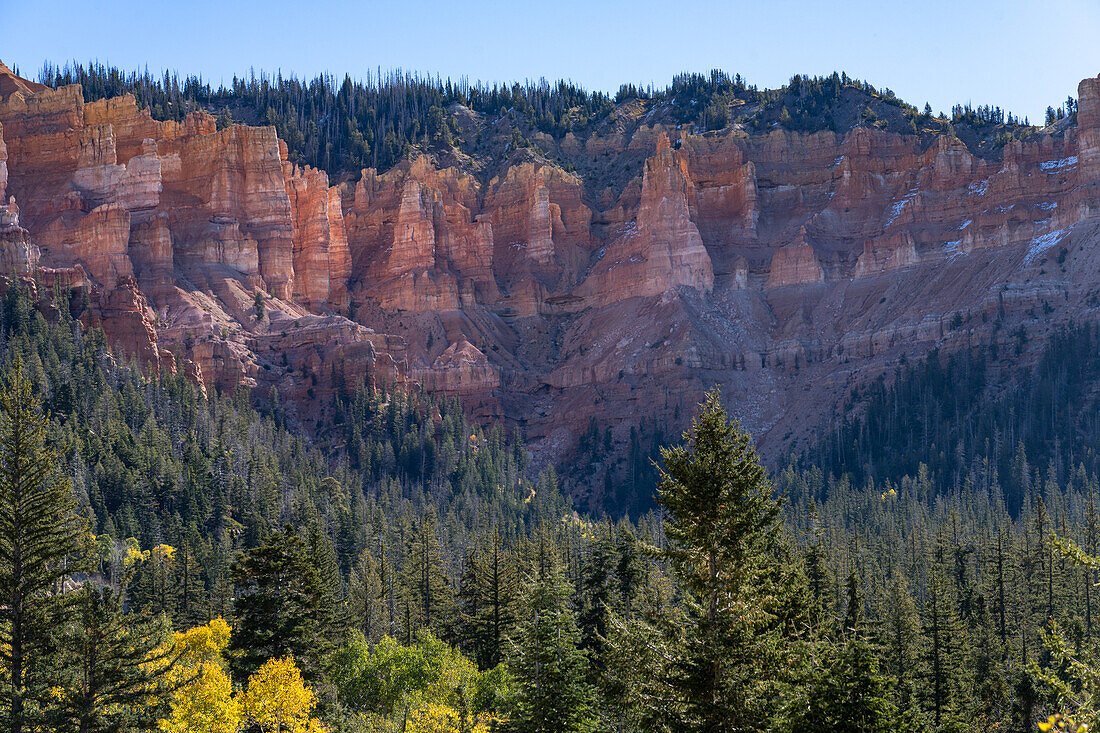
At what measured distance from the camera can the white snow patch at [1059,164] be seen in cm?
15950

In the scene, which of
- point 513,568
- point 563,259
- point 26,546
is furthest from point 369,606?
point 563,259

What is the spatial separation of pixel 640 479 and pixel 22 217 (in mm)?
85600

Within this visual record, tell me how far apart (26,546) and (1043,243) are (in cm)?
14224

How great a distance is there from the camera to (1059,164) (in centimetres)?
16100

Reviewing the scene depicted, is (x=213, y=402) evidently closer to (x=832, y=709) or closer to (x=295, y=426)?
(x=295, y=426)

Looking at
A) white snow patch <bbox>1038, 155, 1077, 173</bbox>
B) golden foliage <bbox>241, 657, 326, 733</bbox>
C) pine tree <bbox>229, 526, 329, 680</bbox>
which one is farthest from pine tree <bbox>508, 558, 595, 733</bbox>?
white snow patch <bbox>1038, 155, 1077, 173</bbox>

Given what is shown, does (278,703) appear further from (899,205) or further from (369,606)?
(899,205)

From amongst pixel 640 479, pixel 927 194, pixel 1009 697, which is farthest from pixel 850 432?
pixel 1009 697

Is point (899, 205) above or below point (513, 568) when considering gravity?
above

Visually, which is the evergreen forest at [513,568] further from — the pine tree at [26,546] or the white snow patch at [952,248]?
the white snow patch at [952,248]

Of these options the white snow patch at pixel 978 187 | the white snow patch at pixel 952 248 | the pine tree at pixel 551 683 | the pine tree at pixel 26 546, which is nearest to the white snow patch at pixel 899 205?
the white snow patch at pixel 978 187

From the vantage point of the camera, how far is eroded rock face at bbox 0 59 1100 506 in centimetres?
15200

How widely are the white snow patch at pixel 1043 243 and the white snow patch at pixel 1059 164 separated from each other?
11.8m

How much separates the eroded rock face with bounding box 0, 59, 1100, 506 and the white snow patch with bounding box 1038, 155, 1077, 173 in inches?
14.2
